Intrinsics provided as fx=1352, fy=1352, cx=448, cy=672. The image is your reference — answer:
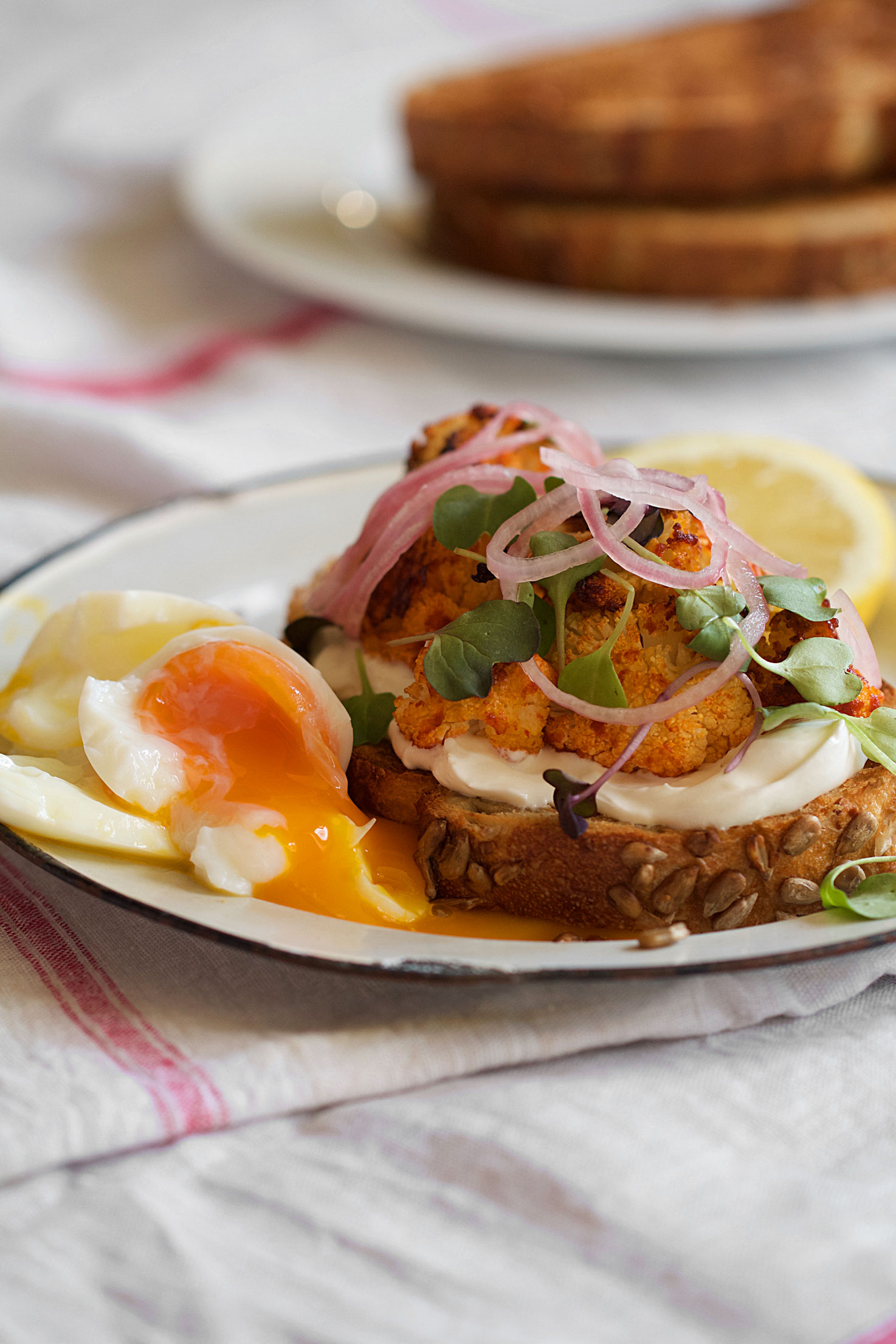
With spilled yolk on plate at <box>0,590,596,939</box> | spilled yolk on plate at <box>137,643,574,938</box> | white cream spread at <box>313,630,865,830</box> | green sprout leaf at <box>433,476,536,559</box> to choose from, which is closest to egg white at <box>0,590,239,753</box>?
spilled yolk on plate at <box>0,590,596,939</box>

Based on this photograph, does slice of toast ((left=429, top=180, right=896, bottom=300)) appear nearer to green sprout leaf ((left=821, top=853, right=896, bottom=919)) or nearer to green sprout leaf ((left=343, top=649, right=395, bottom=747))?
green sprout leaf ((left=343, top=649, right=395, bottom=747))

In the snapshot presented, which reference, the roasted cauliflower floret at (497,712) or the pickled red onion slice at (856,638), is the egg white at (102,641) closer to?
the roasted cauliflower floret at (497,712)

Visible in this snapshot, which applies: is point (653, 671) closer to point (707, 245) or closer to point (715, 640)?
point (715, 640)

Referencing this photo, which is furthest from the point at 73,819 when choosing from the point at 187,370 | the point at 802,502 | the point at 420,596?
the point at 187,370

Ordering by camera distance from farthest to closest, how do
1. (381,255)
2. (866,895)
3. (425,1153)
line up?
(381,255), (866,895), (425,1153)

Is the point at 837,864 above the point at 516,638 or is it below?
below

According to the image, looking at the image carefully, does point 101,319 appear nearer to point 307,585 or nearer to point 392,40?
point 307,585

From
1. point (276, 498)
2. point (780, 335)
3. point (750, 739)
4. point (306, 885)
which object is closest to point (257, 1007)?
point (306, 885)
